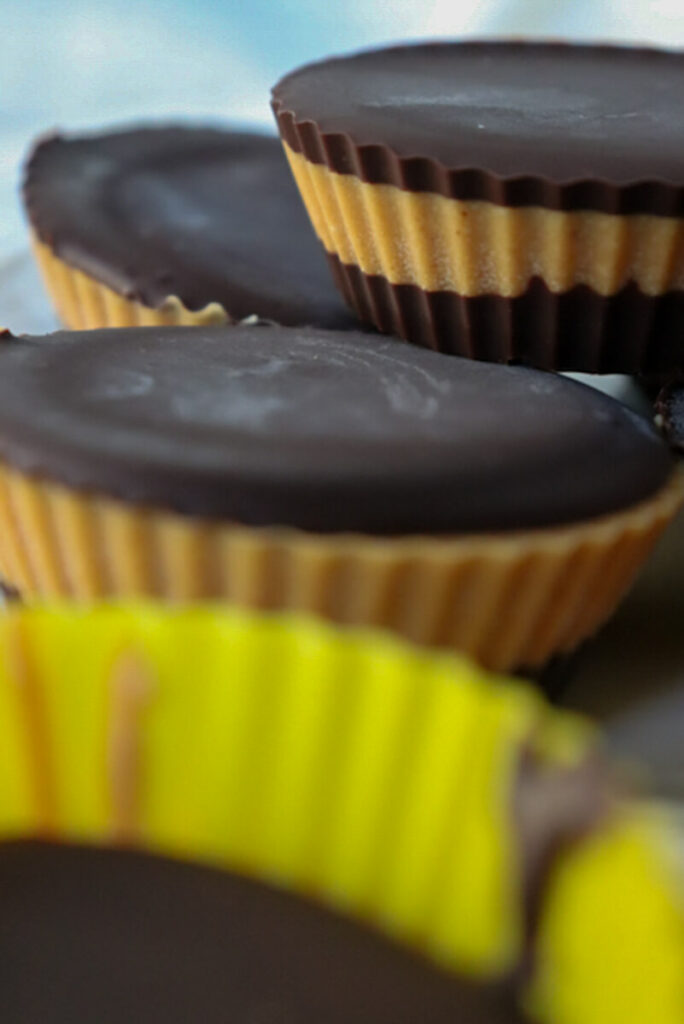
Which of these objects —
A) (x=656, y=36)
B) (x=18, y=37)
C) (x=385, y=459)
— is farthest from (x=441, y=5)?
(x=385, y=459)

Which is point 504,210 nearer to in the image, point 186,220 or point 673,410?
point 673,410

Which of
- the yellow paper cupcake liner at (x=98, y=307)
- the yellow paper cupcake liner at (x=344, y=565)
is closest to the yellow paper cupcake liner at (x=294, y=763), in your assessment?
the yellow paper cupcake liner at (x=344, y=565)

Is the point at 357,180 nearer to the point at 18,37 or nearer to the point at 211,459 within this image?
the point at 211,459

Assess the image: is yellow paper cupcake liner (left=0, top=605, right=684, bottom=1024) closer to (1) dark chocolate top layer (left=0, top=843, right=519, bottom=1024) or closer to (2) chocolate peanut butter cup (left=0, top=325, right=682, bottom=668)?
(1) dark chocolate top layer (left=0, top=843, right=519, bottom=1024)

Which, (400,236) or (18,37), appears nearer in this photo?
(400,236)

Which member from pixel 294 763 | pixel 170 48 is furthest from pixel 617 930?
pixel 170 48
